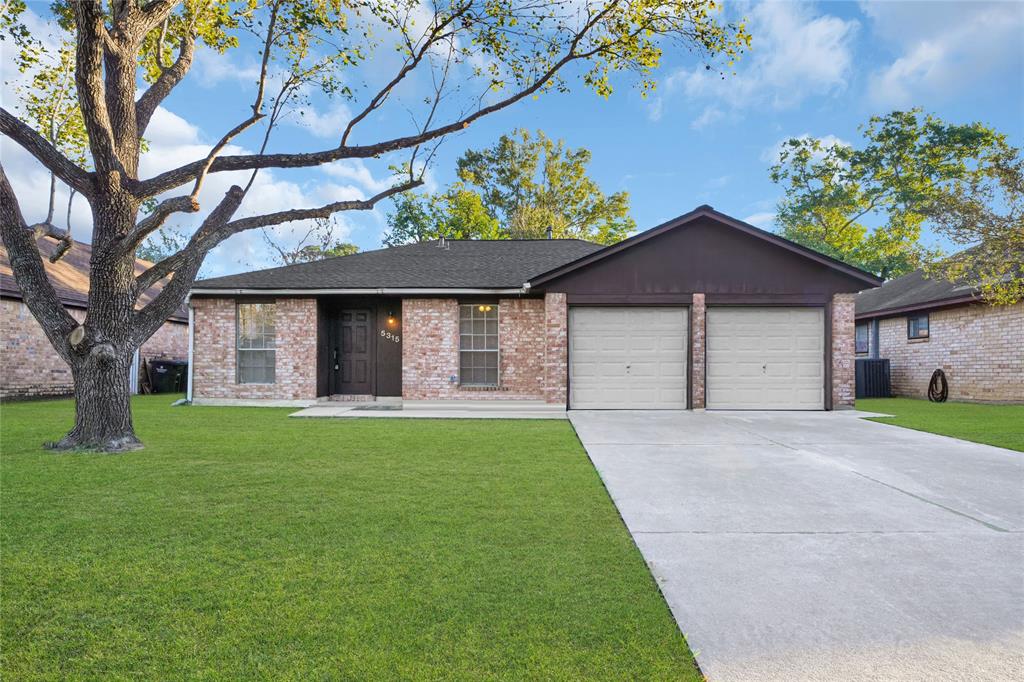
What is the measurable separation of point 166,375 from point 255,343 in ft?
22.3

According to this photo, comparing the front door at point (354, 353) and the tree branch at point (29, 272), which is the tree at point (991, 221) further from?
the tree branch at point (29, 272)

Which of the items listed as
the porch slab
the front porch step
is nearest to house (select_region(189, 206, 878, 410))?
the porch slab

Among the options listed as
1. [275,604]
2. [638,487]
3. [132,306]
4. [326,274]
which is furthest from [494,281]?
[275,604]

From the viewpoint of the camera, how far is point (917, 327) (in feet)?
58.2

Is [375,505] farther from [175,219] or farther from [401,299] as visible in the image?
[175,219]

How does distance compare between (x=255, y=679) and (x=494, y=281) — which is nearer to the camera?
(x=255, y=679)

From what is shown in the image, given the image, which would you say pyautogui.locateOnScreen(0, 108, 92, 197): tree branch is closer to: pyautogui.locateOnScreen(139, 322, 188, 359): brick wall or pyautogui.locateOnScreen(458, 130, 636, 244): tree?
pyautogui.locateOnScreen(139, 322, 188, 359): brick wall

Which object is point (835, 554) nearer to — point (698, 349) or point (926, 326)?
point (698, 349)

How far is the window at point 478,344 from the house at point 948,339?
11660 mm

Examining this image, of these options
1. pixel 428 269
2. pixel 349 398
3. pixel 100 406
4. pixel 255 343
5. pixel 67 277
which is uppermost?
pixel 67 277

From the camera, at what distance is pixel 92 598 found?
116 inches

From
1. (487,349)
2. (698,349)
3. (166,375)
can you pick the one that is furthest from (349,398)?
(698,349)

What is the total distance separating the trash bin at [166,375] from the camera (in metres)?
17.8

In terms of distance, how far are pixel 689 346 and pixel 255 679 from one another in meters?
11.4
